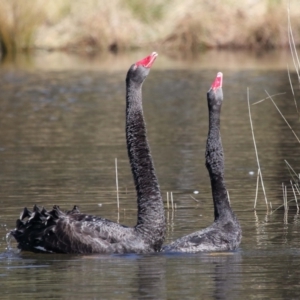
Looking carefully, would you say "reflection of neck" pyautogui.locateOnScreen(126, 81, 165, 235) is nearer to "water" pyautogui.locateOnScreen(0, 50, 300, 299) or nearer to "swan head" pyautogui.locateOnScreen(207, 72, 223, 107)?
"water" pyautogui.locateOnScreen(0, 50, 300, 299)

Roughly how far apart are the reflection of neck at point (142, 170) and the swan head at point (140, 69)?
7 cm

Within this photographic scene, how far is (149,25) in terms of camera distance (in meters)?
44.1

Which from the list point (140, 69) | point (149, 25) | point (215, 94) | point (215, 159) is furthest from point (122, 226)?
point (149, 25)

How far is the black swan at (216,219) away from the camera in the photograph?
9969 millimetres

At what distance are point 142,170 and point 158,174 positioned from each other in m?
4.99

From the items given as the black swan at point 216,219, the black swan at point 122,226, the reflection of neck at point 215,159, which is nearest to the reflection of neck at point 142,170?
the black swan at point 122,226

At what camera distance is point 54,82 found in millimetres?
31297

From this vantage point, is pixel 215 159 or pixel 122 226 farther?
pixel 215 159

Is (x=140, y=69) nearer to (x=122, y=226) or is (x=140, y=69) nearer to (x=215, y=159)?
(x=215, y=159)

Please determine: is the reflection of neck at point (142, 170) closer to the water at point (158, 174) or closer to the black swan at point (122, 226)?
the black swan at point (122, 226)

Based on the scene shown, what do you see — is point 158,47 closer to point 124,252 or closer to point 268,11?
point 268,11

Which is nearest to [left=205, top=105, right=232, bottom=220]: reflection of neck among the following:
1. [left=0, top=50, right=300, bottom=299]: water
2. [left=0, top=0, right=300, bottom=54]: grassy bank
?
[left=0, top=50, right=300, bottom=299]: water

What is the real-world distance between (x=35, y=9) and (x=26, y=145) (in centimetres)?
2473

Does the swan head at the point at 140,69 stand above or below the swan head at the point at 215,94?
above
